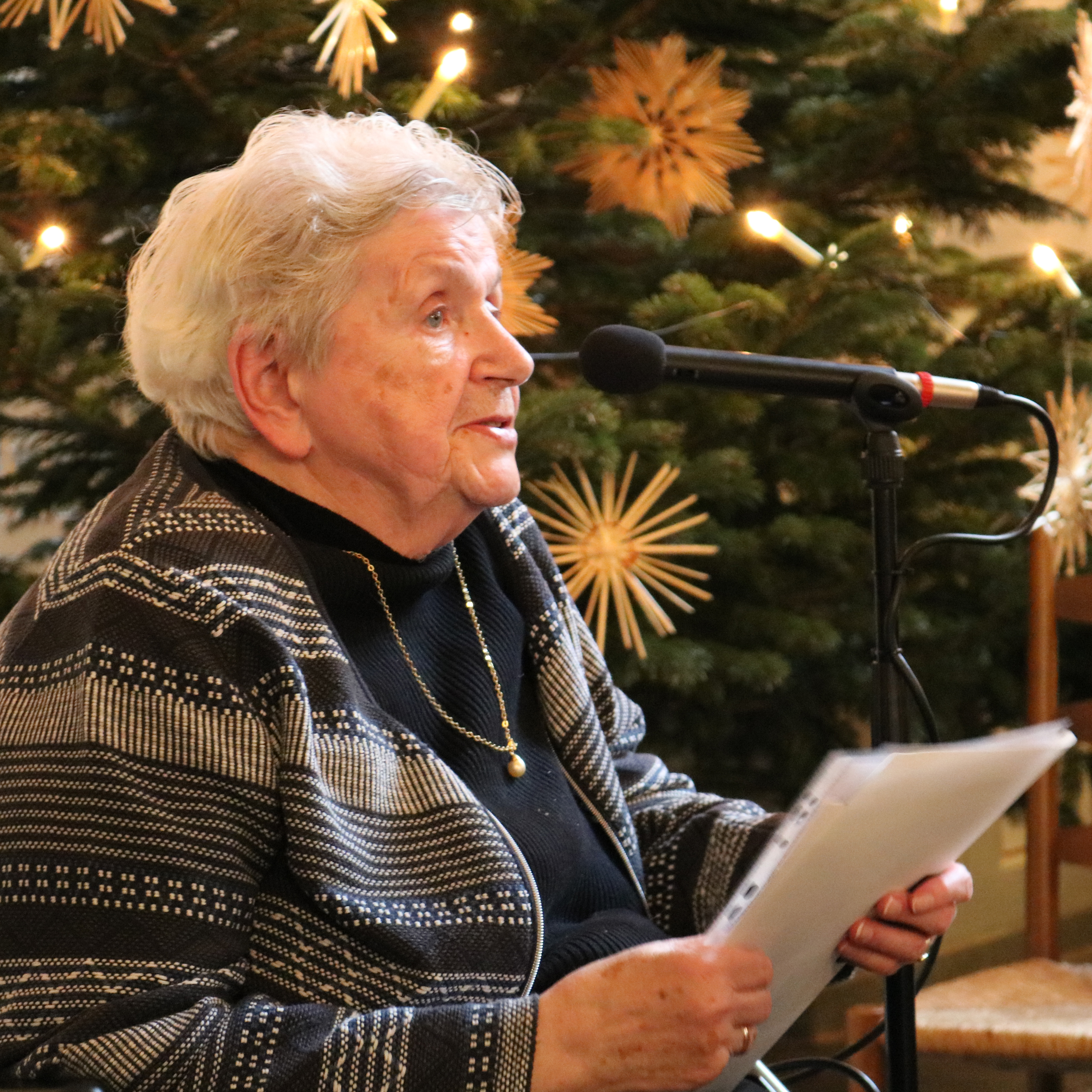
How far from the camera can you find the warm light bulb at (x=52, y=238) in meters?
1.70

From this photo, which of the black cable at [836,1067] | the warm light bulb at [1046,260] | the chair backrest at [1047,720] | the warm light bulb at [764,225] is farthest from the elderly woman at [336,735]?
the warm light bulb at [1046,260]

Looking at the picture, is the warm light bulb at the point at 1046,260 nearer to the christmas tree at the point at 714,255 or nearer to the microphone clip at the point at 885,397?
the christmas tree at the point at 714,255

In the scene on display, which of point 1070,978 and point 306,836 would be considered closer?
point 306,836

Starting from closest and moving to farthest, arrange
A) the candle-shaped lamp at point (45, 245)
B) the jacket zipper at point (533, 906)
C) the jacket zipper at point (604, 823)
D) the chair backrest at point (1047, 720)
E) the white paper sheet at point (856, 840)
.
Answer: the white paper sheet at point (856, 840), the jacket zipper at point (533, 906), the jacket zipper at point (604, 823), the candle-shaped lamp at point (45, 245), the chair backrest at point (1047, 720)

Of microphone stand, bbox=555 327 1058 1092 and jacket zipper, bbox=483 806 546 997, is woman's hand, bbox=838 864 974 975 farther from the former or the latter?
jacket zipper, bbox=483 806 546 997

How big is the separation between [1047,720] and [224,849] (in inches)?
55.4

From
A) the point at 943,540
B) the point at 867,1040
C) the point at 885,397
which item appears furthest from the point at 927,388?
the point at 867,1040

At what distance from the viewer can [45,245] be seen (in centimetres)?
170

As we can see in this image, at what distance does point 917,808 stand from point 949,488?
1350 millimetres

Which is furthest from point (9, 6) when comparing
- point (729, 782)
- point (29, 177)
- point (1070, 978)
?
point (1070, 978)

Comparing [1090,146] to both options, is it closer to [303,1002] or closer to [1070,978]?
[1070,978]

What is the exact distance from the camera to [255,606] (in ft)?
3.69

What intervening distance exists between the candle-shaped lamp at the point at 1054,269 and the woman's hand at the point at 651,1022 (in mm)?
1485

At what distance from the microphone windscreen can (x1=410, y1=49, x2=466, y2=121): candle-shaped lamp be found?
0.61m
